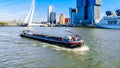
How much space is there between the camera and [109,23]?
154 meters

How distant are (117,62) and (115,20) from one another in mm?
133070

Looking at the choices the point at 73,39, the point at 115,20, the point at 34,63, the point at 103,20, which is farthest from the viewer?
the point at 103,20

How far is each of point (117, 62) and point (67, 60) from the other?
555cm

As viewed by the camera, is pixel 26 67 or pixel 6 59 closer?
pixel 26 67

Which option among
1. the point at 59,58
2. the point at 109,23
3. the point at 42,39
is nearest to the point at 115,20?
the point at 109,23

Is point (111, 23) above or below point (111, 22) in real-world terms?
below

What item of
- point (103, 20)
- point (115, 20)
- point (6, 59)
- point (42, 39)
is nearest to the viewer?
point (6, 59)

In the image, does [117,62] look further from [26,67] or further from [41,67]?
[26,67]

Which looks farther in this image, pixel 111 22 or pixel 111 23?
pixel 111 22

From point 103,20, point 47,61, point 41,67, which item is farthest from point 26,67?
point 103,20

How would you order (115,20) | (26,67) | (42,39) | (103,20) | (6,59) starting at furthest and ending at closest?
1. (103,20)
2. (115,20)
3. (42,39)
4. (6,59)
5. (26,67)

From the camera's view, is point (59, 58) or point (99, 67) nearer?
point (99, 67)

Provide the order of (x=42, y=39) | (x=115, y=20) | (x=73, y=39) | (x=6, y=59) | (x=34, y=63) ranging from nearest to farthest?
(x=34, y=63), (x=6, y=59), (x=73, y=39), (x=42, y=39), (x=115, y=20)

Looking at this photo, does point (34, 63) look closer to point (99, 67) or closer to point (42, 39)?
point (99, 67)
